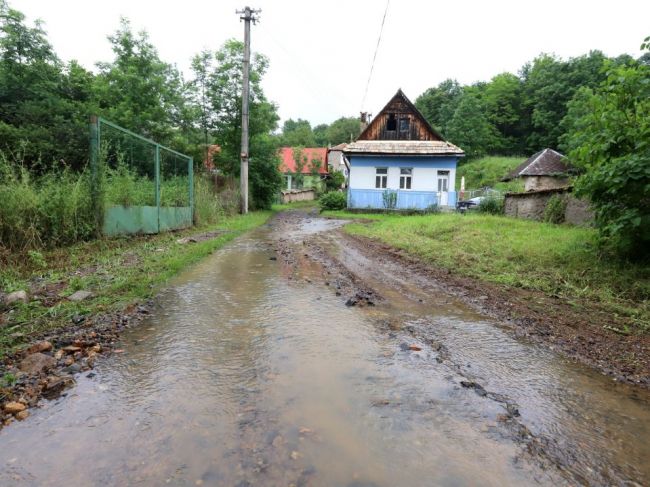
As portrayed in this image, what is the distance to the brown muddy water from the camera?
1937 mm

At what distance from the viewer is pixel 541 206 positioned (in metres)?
11.9

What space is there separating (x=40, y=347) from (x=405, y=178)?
21869 mm

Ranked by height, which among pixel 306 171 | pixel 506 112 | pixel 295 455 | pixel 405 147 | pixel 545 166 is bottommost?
pixel 295 455

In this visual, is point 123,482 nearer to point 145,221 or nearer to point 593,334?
point 593,334

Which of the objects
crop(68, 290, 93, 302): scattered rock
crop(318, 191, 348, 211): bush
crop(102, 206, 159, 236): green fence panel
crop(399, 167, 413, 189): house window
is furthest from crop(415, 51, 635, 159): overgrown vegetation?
crop(68, 290, 93, 302): scattered rock

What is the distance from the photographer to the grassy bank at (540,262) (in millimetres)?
5000

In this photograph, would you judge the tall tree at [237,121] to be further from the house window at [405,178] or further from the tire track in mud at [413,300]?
the tire track in mud at [413,300]

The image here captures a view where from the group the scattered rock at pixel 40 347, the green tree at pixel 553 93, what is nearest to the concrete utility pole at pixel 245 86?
the scattered rock at pixel 40 347

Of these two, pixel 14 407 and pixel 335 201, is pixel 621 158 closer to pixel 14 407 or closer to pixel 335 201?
pixel 14 407

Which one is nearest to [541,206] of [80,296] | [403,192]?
[403,192]

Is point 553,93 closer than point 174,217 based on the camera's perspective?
No

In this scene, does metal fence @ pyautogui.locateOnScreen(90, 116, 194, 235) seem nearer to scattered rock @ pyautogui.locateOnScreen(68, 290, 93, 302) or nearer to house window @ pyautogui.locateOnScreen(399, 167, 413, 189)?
scattered rock @ pyautogui.locateOnScreen(68, 290, 93, 302)

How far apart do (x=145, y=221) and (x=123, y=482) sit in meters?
8.50

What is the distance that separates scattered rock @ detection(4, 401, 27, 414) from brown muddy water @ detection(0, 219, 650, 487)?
0.16m
